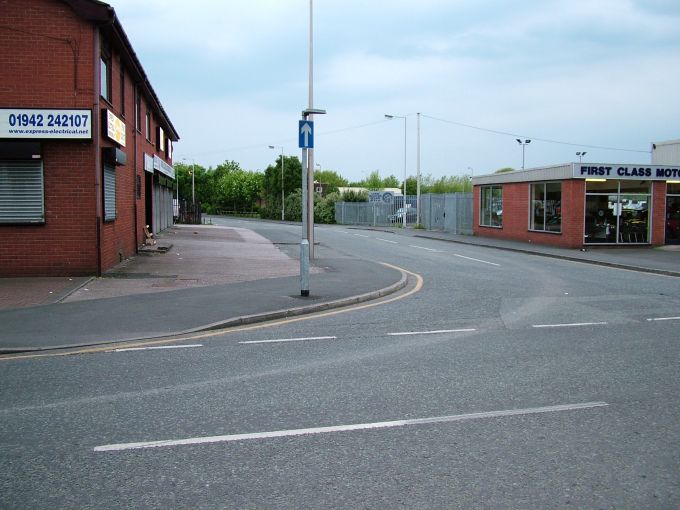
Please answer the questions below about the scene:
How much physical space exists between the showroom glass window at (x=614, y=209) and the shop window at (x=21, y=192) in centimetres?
2131

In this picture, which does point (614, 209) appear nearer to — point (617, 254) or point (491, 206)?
point (617, 254)

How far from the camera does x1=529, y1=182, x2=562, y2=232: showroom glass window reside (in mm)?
28734

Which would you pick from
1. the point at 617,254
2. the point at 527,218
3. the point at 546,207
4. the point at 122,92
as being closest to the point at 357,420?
the point at 122,92

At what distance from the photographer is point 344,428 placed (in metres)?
5.20

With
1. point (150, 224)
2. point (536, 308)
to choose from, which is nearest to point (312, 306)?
point (536, 308)

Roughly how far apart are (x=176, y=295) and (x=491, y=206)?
84.3 feet

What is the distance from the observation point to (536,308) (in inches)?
469

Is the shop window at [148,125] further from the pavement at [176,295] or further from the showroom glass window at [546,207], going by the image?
the showroom glass window at [546,207]

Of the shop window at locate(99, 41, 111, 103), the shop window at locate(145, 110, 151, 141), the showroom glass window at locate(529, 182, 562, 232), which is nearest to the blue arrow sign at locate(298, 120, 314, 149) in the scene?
the shop window at locate(99, 41, 111, 103)

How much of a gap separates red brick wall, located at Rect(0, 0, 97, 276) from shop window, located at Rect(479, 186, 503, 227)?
23.9 metres

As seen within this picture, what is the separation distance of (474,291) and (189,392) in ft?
29.7

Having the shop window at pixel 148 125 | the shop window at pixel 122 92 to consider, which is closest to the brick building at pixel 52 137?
the shop window at pixel 122 92

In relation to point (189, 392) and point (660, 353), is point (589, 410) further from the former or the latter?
point (189, 392)

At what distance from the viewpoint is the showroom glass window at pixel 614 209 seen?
27844mm
